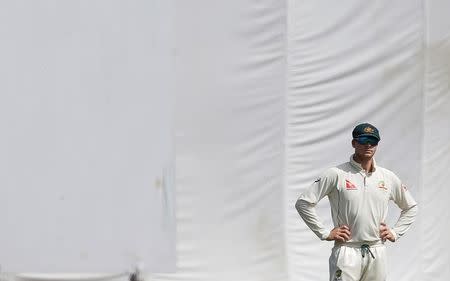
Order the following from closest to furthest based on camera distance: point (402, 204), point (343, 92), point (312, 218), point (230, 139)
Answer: point (312, 218) → point (402, 204) → point (230, 139) → point (343, 92)

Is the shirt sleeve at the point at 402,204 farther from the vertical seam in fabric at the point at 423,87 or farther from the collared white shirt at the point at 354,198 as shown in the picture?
the vertical seam in fabric at the point at 423,87

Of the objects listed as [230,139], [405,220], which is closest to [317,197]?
[405,220]

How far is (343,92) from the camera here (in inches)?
316

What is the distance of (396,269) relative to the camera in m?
8.31

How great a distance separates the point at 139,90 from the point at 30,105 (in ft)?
1.85

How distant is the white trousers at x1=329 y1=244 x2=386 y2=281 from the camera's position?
20.1 feet

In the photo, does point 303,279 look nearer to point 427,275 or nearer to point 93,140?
point 427,275

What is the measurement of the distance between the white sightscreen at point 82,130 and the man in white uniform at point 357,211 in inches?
35.4

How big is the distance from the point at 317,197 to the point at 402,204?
55 cm

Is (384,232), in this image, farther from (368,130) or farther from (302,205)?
(368,130)

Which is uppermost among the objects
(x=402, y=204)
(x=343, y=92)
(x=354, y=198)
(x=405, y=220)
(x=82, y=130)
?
(x=82, y=130)

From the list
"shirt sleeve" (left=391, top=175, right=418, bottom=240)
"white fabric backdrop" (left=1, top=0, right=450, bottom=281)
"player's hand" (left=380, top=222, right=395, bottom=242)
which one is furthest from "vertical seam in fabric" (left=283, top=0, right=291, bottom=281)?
"player's hand" (left=380, top=222, right=395, bottom=242)

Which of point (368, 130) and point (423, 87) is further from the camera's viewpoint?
point (423, 87)

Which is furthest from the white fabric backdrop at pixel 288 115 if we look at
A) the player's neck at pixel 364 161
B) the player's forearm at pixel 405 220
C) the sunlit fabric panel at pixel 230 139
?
the player's neck at pixel 364 161
